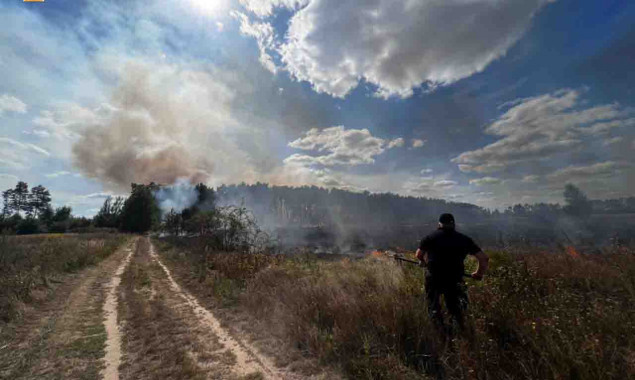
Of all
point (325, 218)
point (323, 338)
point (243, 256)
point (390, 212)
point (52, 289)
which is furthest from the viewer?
point (390, 212)

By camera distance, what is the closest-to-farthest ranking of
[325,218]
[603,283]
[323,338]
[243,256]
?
[323,338], [603,283], [243,256], [325,218]

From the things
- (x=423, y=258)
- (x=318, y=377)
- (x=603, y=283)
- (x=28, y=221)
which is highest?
(x=28, y=221)

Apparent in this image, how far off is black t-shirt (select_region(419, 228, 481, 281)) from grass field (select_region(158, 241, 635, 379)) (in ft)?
2.33

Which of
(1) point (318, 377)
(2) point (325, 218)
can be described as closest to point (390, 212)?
(2) point (325, 218)

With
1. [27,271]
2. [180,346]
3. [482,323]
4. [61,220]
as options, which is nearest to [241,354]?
[180,346]

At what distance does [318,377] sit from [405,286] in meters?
2.81

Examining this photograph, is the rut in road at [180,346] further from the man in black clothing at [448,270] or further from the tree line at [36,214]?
the tree line at [36,214]

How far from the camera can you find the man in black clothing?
14.6 feet

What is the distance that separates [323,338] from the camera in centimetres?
489

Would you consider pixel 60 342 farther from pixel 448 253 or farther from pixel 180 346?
pixel 448 253

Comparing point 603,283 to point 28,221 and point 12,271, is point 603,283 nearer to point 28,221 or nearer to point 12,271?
point 12,271

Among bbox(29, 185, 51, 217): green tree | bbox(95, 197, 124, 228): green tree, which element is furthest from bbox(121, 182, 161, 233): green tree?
bbox(29, 185, 51, 217): green tree

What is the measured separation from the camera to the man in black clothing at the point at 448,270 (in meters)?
4.44

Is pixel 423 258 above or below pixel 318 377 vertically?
above
